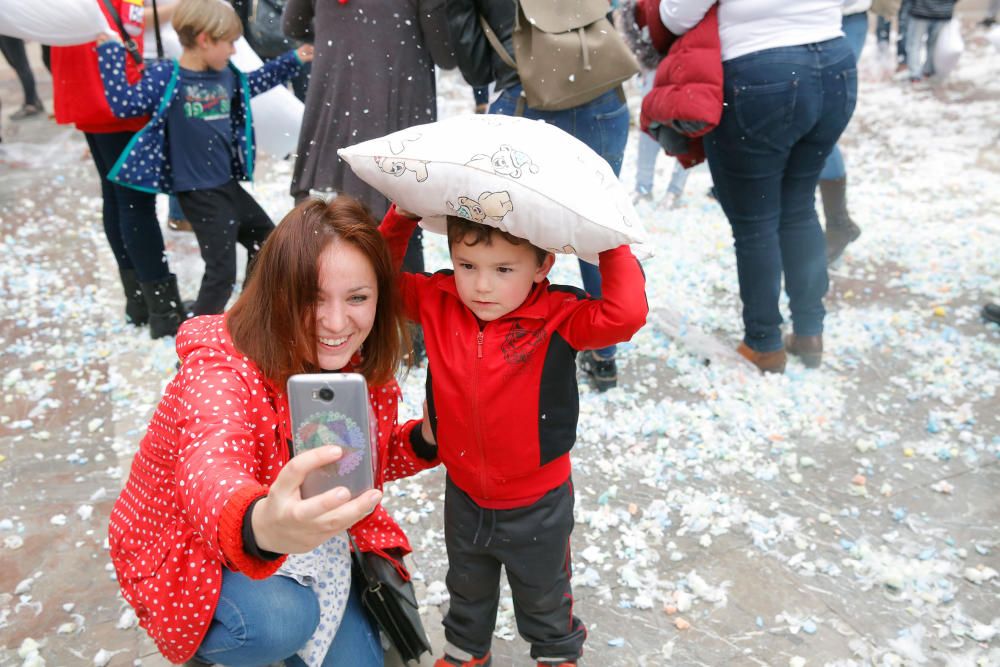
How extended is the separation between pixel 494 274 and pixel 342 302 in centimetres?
32

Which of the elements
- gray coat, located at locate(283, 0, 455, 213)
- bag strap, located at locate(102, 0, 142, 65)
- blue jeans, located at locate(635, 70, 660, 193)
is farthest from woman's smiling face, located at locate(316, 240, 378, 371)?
blue jeans, located at locate(635, 70, 660, 193)

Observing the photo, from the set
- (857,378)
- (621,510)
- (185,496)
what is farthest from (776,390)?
(185,496)

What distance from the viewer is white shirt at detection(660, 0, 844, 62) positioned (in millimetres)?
3008

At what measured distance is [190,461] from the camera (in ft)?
4.58

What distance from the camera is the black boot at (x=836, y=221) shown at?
4578 millimetres

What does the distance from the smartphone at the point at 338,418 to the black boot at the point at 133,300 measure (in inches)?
122

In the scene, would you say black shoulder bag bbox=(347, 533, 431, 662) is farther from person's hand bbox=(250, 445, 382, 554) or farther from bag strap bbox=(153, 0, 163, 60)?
bag strap bbox=(153, 0, 163, 60)

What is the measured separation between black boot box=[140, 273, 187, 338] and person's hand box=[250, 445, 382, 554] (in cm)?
309

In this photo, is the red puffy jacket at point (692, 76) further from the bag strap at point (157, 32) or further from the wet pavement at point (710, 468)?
the bag strap at point (157, 32)

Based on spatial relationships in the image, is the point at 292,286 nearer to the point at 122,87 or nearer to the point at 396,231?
the point at 396,231

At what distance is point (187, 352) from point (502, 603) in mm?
1203

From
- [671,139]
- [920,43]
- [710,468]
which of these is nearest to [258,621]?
[710,468]

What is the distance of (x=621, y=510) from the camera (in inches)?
110

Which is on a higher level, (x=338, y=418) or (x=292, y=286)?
(x=292, y=286)
